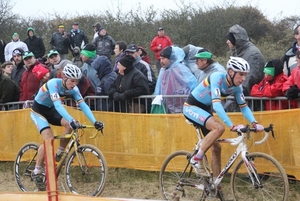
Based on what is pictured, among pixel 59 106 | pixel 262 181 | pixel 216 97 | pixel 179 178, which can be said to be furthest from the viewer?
pixel 59 106

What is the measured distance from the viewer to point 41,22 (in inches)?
1168

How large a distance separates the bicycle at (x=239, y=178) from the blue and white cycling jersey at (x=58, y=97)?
4.89 feet

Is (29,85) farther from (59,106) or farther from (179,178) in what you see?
(179,178)

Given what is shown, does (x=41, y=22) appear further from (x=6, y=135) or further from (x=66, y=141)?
(x=66, y=141)

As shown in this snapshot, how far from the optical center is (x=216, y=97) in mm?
7973

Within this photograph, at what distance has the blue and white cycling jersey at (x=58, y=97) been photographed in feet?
30.4

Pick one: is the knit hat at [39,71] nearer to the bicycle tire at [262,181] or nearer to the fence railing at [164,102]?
the fence railing at [164,102]

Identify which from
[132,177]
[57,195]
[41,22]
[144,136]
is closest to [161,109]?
[144,136]

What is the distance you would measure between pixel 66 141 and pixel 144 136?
1.32 m

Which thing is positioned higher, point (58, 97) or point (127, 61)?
point (127, 61)

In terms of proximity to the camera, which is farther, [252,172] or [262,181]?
[262,181]

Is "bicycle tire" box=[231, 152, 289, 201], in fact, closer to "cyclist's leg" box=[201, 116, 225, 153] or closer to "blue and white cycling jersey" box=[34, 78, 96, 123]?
"cyclist's leg" box=[201, 116, 225, 153]

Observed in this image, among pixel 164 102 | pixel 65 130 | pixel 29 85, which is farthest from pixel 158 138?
pixel 29 85

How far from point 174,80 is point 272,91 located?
78.6 inches
